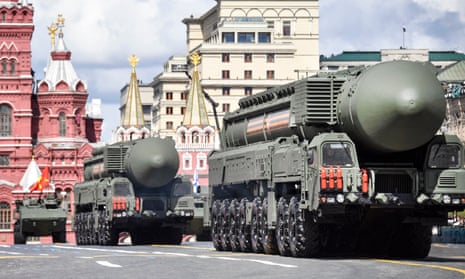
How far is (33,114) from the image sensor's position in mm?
135625

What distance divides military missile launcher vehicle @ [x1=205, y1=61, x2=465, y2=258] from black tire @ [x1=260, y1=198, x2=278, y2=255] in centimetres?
3

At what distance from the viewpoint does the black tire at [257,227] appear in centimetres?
3700

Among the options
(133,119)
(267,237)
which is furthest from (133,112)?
(267,237)

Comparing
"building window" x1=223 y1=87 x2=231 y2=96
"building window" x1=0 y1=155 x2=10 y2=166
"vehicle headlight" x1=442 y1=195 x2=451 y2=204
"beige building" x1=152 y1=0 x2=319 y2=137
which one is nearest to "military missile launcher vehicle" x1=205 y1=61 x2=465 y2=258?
"vehicle headlight" x1=442 y1=195 x2=451 y2=204

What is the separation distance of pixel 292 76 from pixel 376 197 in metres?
147

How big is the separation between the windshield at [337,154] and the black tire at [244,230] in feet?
25.4

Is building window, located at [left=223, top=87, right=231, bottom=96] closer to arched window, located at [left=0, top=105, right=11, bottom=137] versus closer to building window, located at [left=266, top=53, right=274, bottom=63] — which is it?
building window, located at [left=266, top=53, right=274, bottom=63]

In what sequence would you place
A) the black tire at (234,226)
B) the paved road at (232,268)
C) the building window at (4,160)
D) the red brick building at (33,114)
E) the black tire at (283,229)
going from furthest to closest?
the building window at (4,160) → the red brick building at (33,114) → the black tire at (234,226) → the black tire at (283,229) → the paved road at (232,268)

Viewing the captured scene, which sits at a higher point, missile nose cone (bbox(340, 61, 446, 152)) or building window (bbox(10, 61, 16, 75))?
building window (bbox(10, 61, 16, 75))

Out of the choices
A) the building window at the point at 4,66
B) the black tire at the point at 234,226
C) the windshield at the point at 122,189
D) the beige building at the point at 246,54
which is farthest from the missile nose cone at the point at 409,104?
the beige building at the point at 246,54

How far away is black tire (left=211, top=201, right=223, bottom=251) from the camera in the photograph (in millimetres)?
41938

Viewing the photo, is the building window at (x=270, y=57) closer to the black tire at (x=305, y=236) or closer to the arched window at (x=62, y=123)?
the arched window at (x=62, y=123)

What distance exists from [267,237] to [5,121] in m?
96.5

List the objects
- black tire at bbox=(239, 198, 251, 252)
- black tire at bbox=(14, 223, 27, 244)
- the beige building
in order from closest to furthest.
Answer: black tire at bbox=(239, 198, 251, 252) < black tire at bbox=(14, 223, 27, 244) < the beige building
